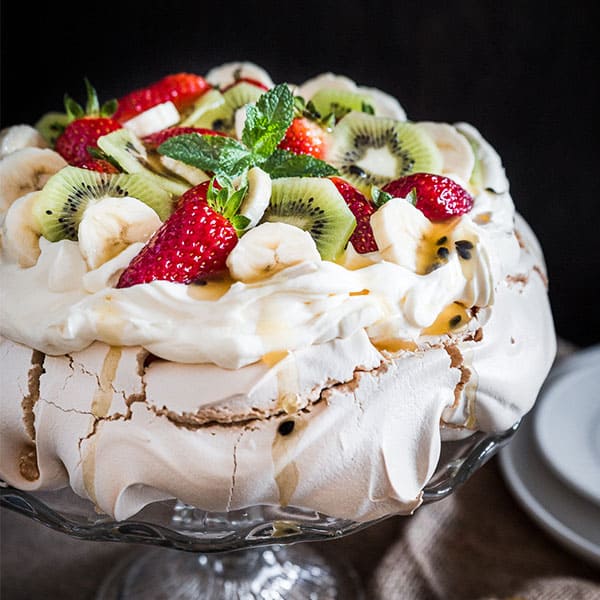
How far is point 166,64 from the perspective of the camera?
2.56 metres

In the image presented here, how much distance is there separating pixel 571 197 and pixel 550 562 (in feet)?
3.80

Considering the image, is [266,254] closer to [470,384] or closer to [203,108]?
[470,384]

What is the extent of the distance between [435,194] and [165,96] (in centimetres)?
58

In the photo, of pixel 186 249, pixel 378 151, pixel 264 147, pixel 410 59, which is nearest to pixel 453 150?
pixel 378 151

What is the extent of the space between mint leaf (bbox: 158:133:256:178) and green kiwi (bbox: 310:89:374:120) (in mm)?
319

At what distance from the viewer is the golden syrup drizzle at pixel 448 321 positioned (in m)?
1.20

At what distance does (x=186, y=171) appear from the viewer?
4.52 ft

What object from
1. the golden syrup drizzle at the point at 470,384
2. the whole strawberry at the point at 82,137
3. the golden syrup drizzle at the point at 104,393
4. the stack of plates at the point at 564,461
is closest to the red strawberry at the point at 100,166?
the whole strawberry at the point at 82,137

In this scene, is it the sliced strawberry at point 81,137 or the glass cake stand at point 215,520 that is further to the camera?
the sliced strawberry at point 81,137

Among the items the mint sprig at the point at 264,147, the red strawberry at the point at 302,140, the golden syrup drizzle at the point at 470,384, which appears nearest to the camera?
the golden syrup drizzle at the point at 470,384

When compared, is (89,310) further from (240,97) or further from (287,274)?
(240,97)

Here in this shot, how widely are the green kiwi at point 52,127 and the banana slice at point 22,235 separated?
1.32 ft

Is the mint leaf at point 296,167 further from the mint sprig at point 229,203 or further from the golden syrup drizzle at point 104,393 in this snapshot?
the golden syrup drizzle at point 104,393

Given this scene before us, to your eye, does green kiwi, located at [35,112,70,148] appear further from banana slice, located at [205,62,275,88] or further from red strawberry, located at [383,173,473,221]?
red strawberry, located at [383,173,473,221]
